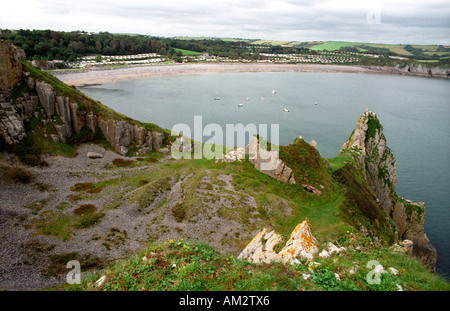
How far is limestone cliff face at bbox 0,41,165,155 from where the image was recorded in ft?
186

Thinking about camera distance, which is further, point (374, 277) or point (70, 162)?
point (70, 162)

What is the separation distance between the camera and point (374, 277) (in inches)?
504

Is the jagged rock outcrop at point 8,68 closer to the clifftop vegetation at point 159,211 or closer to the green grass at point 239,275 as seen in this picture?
the clifftop vegetation at point 159,211

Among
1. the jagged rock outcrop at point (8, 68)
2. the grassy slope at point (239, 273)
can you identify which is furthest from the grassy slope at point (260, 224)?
the jagged rock outcrop at point (8, 68)

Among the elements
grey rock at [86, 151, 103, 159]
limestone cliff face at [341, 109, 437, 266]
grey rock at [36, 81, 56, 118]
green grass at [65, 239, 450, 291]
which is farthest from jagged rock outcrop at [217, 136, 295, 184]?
grey rock at [36, 81, 56, 118]

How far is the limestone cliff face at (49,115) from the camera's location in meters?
56.7

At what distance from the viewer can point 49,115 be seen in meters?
63.2

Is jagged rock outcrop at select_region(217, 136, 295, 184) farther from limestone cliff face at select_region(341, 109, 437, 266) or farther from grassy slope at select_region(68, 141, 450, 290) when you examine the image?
grassy slope at select_region(68, 141, 450, 290)

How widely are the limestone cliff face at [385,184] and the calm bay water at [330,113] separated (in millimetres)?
3358

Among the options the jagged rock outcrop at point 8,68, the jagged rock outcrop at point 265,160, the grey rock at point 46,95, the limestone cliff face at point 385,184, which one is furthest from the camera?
the grey rock at point 46,95
